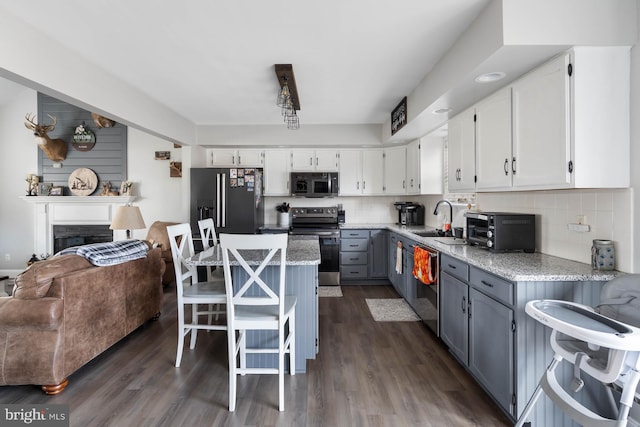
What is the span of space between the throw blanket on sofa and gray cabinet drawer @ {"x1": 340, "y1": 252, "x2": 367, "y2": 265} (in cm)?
276

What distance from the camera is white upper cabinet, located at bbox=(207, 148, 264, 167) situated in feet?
16.8

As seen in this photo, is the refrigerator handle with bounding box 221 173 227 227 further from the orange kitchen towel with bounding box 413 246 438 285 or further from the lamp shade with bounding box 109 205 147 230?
the orange kitchen towel with bounding box 413 246 438 285

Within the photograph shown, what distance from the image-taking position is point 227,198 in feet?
15.0

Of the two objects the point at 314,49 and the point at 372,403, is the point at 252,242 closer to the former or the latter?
the point at 372,403

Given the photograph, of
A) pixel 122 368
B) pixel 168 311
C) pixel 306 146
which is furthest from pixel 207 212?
pixel 122 368

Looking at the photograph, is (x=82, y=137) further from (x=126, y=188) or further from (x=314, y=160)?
(x=314, y=160)

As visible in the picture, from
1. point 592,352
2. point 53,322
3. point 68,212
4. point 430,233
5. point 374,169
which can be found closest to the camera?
point 592,352

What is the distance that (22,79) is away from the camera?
2141mm

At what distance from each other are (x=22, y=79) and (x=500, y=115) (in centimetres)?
348

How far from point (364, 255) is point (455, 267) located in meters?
2.40

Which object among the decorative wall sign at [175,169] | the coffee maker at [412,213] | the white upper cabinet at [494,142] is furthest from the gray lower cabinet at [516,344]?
the decorative wall sign at [175,169]

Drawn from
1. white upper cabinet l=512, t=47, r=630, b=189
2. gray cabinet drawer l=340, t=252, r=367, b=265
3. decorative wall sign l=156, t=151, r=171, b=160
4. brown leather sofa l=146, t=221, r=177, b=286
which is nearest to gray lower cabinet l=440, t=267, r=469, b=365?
white upper cabinet l=512, t=47, r=630, b=189

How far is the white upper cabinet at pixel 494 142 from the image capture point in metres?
2.28

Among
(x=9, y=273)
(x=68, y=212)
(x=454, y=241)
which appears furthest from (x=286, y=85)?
(x=9, y=273)
